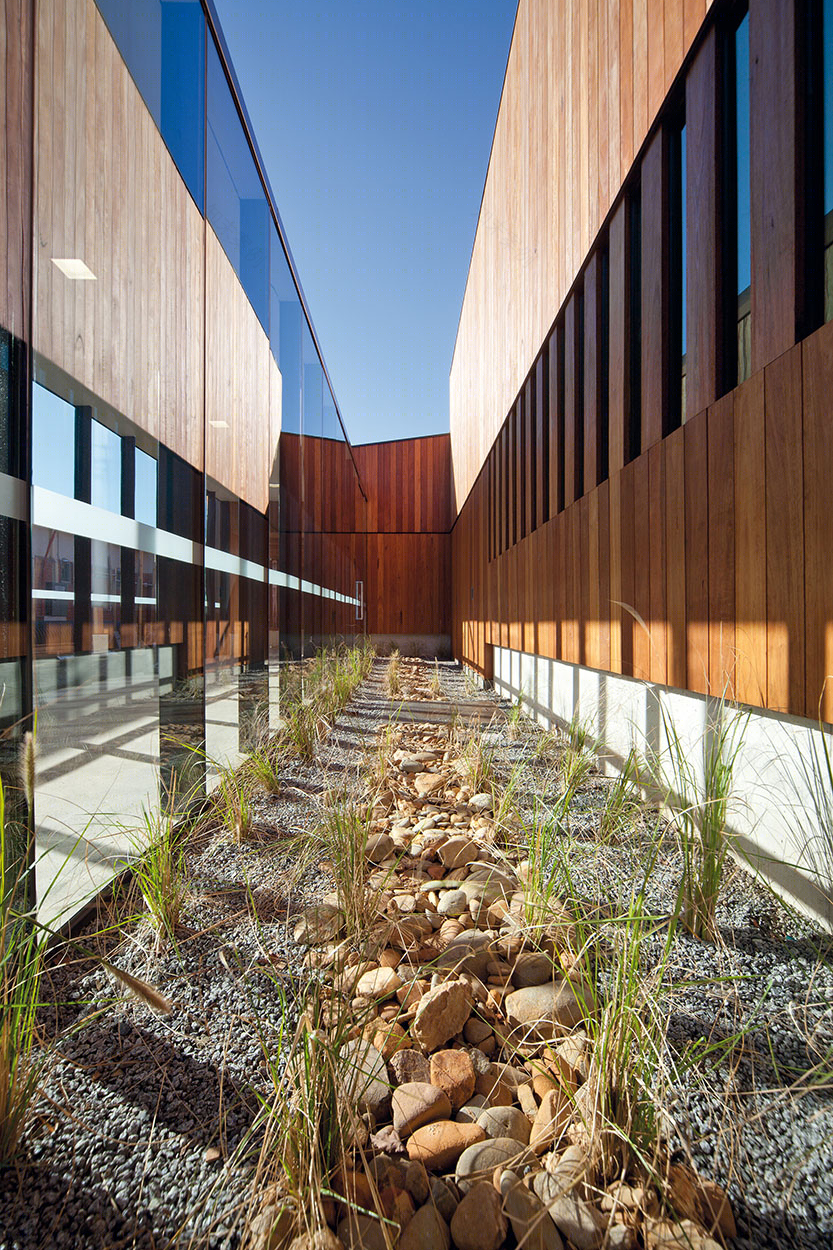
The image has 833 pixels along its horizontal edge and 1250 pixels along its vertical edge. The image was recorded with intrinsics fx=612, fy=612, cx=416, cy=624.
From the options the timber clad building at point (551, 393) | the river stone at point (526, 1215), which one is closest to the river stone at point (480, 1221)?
the river stone at point (526, 1215)

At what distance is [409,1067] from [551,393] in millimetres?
4062

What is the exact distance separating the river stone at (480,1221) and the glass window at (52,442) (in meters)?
1.54

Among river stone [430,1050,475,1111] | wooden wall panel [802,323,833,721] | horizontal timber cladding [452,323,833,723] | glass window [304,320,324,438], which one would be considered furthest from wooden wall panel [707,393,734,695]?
glass window [304,320,324,438]

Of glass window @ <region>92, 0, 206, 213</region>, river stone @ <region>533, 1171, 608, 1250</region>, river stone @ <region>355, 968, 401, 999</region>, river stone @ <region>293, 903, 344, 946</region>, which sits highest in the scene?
glass window @ <region>92, 0, 206, 213</region>

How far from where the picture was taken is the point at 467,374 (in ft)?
31.9

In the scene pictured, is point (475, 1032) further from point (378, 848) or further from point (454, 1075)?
point (378, 848)

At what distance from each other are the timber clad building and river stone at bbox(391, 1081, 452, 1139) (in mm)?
923

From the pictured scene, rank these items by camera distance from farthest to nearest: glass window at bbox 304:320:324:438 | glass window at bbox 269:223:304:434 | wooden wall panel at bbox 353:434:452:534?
1. wooden wall panel at bbox 353:434:452:534
2. glass window at bbox 304:320:324:438
3. glass window at bbox 269:223:304:434

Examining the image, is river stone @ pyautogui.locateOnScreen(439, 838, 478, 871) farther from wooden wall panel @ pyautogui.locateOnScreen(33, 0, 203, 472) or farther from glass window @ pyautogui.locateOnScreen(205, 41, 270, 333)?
glass window @ pyautogui.locateOnScreen(205, 41, 270, 333)

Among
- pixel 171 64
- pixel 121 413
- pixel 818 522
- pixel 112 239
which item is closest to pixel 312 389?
pixel 171 64

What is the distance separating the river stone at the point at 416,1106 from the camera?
0.99 meters

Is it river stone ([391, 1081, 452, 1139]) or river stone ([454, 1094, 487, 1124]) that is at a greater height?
river stone ([391, 1081, 452, 1139])

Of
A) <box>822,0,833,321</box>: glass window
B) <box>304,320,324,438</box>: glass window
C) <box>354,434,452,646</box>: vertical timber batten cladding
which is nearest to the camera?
<box>822,0,833,321</box>: glass window

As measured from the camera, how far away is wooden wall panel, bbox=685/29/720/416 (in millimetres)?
2061
